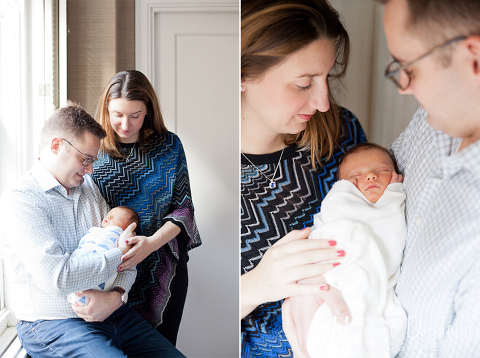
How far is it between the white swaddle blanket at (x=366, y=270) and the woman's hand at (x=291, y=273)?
2cm

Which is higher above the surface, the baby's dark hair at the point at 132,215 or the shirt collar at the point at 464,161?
the shirt collar at the point at 464,161

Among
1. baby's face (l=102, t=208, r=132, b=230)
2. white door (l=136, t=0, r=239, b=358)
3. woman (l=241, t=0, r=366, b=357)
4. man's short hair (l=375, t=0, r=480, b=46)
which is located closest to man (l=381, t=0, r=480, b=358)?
man's short hair (l=375, t=0, r=480, b=46)

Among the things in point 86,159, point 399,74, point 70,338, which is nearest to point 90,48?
point 86,159

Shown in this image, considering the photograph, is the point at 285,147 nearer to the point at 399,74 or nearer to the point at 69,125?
the point at 399,74

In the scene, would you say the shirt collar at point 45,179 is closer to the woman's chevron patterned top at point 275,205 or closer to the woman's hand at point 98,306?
the woman's hand at point 98,306

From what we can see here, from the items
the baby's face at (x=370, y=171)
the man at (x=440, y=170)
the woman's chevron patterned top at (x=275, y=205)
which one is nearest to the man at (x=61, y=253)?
the woman's chevron patterned top at (x=275, y=205)

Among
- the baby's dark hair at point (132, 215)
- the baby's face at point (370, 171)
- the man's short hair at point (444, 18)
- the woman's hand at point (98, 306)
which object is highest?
the man's short hair at point (444, 18)

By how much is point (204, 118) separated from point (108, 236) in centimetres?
73

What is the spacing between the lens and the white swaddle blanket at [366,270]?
107 centimetres

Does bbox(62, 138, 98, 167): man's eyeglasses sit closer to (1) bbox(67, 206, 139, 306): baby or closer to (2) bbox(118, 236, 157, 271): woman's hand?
(1) bbox(67, 206, 139, 306): baby

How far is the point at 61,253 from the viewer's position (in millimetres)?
1600

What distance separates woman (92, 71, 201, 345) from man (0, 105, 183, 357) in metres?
0.07

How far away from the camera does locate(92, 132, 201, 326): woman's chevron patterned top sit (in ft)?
5.91

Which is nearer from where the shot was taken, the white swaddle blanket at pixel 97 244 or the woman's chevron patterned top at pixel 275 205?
the woman's chevron patterned top at pixel 275 205
